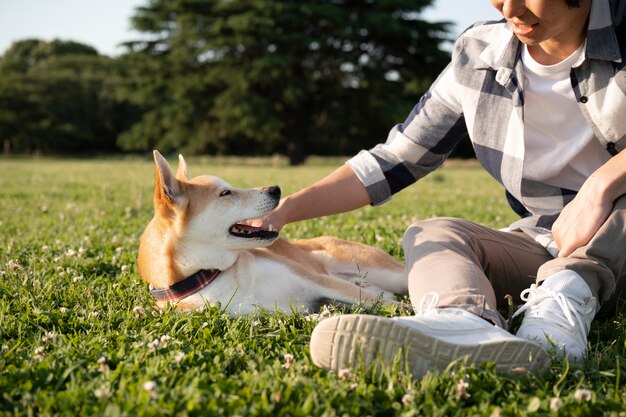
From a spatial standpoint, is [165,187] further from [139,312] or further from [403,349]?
[403,349]

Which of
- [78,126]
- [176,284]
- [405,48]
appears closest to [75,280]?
[176,284]

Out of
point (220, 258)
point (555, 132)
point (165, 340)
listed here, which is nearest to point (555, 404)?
point (165, 340)

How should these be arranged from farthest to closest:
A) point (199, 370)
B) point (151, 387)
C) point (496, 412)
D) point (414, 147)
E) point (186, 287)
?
1. point (414, 147)
2. point (186, 287)
3. point (199, 370)
4. point (151, 387)
5. point (496, 412)

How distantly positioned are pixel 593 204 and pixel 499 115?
0.83m

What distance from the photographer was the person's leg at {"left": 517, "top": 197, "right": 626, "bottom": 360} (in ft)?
8.39

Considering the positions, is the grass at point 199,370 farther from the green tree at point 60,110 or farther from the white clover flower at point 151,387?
the green tree at point 60,110

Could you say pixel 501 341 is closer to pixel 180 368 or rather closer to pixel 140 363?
pixel 180 368

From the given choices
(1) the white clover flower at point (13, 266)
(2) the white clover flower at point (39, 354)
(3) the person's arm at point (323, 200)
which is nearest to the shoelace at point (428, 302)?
(3) the person's arm at point (323, 200)

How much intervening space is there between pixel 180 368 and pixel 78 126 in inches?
2089

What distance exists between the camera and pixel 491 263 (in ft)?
10.4

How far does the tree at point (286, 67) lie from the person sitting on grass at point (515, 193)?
1105 inches

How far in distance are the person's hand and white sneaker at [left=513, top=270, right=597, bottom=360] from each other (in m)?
0.17

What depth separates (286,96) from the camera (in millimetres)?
31672

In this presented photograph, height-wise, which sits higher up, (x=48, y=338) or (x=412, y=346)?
(x=412, y=346)
